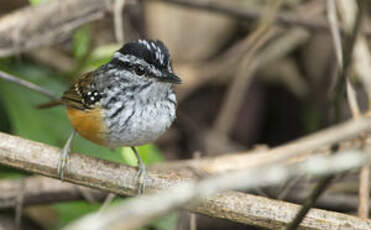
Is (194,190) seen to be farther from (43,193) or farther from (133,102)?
(43,193)

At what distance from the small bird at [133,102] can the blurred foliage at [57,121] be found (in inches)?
27.8

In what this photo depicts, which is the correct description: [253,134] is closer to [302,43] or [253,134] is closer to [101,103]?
[302,43]

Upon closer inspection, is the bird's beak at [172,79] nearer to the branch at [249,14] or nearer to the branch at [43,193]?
the branch at [43,193]

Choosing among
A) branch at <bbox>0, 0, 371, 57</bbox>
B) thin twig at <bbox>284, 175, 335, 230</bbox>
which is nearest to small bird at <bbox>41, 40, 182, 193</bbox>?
thin twig at <bbox>284, 175, 335, 230</bbox>

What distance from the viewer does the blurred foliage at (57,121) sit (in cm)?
437

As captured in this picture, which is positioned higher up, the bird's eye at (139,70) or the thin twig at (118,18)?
the thin twig at (118,18)

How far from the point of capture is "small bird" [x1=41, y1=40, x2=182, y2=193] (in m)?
3.42

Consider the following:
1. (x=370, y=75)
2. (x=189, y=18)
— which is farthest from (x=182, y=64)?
(x=370, y=75)

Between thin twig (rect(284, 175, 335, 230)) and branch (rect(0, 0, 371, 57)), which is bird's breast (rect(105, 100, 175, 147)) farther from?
branch (rect(0, 0, 371, 57))

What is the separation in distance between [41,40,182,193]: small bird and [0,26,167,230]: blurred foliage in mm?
706

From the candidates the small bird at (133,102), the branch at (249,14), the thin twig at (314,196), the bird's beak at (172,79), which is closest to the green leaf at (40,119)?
the small bird at (133,102)

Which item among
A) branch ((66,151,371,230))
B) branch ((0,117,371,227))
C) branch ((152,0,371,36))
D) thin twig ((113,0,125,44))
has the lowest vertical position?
branch ((66,151,371,230))

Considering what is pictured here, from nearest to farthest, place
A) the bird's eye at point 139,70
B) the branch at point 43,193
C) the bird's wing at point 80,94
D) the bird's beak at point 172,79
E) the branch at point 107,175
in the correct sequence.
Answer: the branch at point 107,175 → the bird's beak at point 172,79 → the bird's eye at point 139,70 → the bird's wing at point 80,94 → the branch at point 43,193

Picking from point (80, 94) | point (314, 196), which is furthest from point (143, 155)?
point (314, 196)
